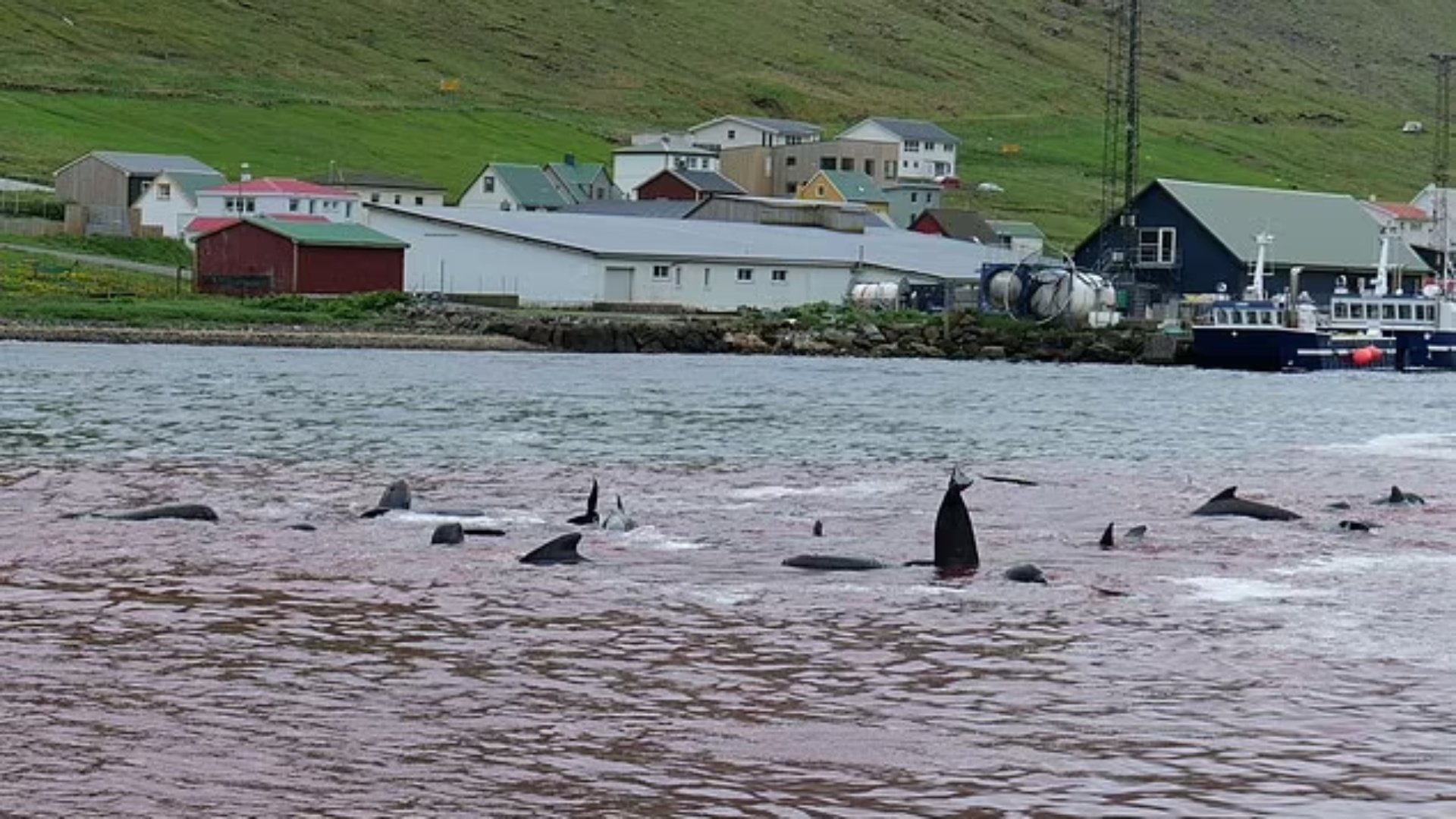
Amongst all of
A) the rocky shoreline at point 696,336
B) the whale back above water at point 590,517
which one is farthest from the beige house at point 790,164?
the whale back above water at point 590,517

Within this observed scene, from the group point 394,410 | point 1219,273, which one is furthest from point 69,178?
point 394,410

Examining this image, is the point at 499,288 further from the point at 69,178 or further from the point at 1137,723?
the point at 1137,723

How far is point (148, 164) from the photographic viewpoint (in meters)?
121

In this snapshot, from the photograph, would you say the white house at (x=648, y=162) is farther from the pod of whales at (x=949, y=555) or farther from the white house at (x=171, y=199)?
the pod of whales at (x=949, y=555)

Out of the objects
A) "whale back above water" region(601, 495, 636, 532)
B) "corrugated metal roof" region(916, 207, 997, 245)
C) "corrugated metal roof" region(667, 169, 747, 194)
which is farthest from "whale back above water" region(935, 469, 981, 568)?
"corrugated metal roof" region(667, 169, 747, 194)

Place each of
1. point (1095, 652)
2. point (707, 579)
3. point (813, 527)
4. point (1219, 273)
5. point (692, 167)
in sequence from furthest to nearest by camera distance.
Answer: point (692, 167) → point (1219, 273) → point (813, 527) → point (707, 579) → point (1095, 652)

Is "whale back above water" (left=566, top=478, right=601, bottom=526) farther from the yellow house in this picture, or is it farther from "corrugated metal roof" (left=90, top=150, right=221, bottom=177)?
the yellow house

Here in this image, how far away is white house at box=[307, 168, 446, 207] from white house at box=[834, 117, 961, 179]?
46.3m

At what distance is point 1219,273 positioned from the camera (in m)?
101

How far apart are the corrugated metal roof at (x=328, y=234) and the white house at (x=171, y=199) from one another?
20146mm

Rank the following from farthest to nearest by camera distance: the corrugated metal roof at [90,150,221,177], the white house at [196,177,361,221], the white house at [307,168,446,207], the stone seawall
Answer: the white house at [307,168,446,207]
the corrugated metal roof at [90,150,221,177]
the white house at [196,177,361,221]
the stone seawall

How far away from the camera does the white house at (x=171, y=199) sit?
114 meters

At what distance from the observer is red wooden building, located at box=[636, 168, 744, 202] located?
139875 mm

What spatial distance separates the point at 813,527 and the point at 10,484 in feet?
35.1
